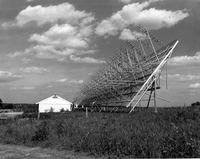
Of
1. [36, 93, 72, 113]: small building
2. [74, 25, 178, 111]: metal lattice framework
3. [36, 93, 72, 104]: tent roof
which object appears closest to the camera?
[74, 25, 178, 111]: metal lattice framework

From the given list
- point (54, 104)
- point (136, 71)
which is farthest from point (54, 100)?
point (136, 71)

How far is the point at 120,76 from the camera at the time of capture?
1251 inches

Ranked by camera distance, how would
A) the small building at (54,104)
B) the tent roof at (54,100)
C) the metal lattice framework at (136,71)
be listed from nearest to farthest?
the metal lattice framework at (136,71) → the small building at (54,104) → the tent roof at (54,100)

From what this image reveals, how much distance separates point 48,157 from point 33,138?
3.33 meters

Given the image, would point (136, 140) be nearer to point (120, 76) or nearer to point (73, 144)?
point (73, 144)

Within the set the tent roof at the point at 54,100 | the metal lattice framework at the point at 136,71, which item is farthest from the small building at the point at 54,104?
the metal lattice framework at the point at 136,71

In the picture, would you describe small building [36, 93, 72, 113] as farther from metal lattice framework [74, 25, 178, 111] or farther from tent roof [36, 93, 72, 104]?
metal lattice framework [74, 25, 178, 111]

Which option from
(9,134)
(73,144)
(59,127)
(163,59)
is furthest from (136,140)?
(163,59)

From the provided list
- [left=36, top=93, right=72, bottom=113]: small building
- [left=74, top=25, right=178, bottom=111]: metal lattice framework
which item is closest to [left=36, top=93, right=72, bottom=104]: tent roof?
[left=36, top=93, right=72, bottom=113]: small building

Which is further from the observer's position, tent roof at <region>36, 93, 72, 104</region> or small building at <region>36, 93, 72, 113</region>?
tent roof at <region>36, 93, 72, 104</region>

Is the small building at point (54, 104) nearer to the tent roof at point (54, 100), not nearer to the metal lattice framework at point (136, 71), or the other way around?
the tent roof at point (54, 100)

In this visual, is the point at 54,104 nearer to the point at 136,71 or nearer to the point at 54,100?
the point at 54,100

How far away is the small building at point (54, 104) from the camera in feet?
187

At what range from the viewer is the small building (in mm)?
57062
